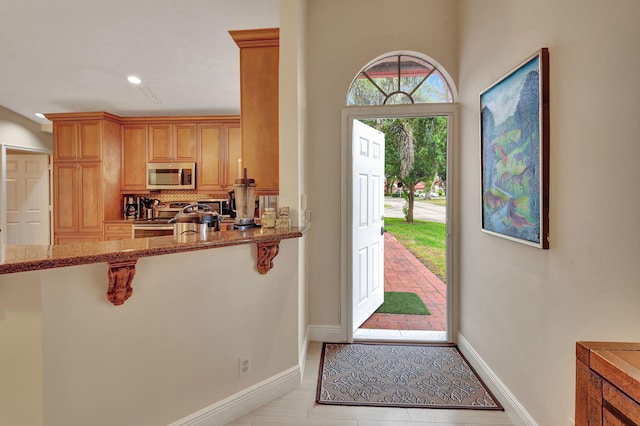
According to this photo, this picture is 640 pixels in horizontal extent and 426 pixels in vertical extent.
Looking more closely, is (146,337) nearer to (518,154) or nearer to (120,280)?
(120,280)

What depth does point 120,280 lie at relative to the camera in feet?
4.51

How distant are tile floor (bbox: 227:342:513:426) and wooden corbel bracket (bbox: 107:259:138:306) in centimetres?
101

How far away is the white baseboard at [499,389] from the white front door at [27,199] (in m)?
6.53

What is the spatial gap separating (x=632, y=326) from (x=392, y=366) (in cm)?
167

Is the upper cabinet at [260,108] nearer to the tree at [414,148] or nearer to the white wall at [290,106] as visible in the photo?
the white wall at [290,106]

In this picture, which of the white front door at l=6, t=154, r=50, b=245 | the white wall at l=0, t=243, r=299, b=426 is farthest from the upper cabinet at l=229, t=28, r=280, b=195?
the white front door at l=6, t=154, r=50, b=245

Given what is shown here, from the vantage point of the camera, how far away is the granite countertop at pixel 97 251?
1129mm

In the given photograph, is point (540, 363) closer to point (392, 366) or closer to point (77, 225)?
point (392, 366)

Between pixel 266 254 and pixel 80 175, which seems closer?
pixel 266 254

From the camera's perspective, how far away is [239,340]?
1.91 meters

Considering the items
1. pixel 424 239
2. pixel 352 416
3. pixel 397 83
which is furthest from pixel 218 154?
pixel 352 416

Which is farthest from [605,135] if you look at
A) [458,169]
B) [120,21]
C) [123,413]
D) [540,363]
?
[120,21]

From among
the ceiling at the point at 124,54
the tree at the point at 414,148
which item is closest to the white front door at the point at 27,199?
the ceiling at the point at 124,54

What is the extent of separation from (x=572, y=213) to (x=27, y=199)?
7.16 meters
